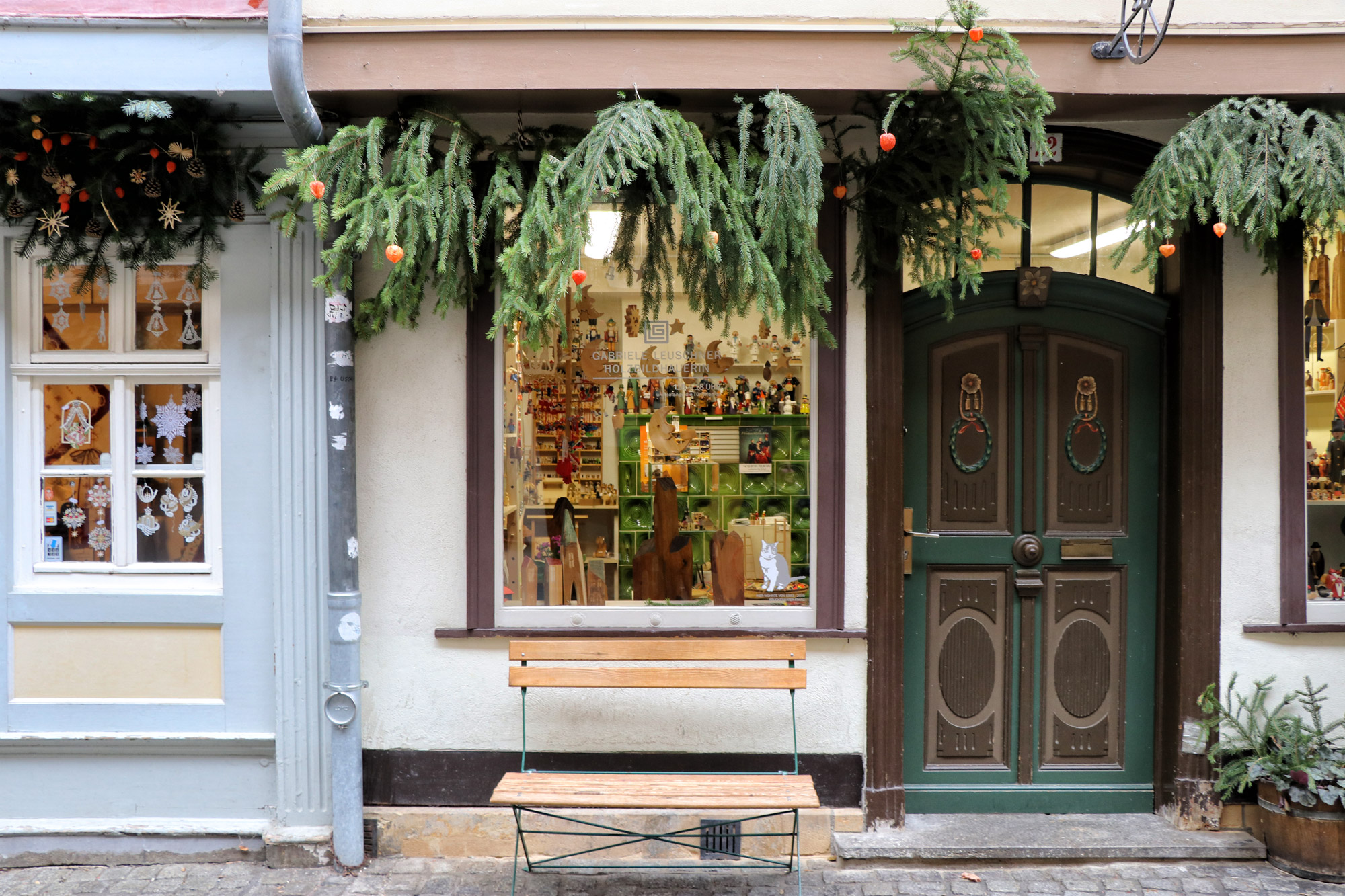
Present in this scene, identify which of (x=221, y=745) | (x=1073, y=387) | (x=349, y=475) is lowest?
(x=221, y=745)

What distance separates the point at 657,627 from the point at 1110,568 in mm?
2217

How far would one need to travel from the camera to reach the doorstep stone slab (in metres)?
4.22

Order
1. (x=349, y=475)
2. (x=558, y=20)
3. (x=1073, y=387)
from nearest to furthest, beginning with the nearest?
(x=558, y=20) < (x=349, y=475) < (x=1073, y=387)

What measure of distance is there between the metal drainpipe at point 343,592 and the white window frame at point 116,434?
2.10 ft

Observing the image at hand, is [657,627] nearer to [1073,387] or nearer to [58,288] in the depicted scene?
[1073,387]

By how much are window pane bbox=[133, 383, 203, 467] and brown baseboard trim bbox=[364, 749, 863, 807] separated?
1.65 metres

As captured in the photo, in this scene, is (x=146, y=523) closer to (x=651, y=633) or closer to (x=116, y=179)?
(x=116, y=179)

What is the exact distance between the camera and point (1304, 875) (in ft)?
13.4

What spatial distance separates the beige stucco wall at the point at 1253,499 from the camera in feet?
14.4

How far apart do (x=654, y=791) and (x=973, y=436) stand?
225cm

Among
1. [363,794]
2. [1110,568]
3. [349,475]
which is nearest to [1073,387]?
[1110,568]

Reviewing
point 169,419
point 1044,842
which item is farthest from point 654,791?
point 169,419

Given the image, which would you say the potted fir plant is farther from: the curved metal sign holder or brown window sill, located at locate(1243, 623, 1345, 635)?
the curved metal sign holder

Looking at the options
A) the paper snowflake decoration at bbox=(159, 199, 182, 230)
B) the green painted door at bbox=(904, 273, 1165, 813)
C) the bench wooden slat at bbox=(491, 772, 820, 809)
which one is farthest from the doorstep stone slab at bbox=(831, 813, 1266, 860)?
the paper snowflake decoration at bbox=(159, 199, 182, 230)
